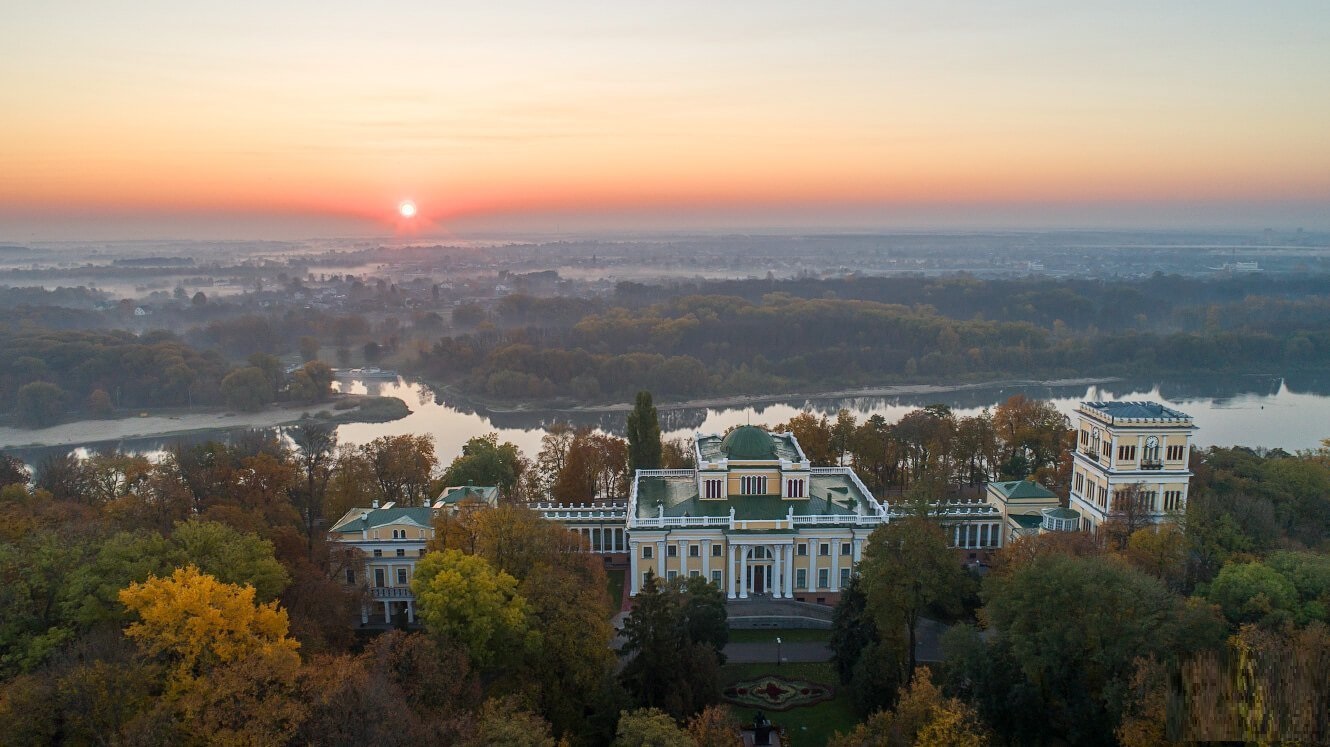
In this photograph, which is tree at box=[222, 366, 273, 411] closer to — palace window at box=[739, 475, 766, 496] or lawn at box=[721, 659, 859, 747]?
palace window at box=[739, 475, 766, 496]

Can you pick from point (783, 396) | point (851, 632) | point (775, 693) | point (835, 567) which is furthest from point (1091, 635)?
point (783, 396)

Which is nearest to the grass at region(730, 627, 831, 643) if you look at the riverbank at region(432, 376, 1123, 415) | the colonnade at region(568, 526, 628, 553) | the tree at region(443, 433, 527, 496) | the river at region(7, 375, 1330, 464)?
the colonnade at region(568, 526, 628, 553)

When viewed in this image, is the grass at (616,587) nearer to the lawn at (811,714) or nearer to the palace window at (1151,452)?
the lawn at (811,714)

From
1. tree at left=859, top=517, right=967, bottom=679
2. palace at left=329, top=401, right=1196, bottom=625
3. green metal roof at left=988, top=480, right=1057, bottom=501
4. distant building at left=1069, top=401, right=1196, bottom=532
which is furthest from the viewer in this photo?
green metal roof at left=988, top=480, right=1057, bottom=501

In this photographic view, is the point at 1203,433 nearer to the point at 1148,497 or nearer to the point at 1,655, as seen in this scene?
the point at 1148,497

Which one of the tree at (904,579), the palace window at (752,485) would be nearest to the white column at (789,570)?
→ the palace window at (752,485)

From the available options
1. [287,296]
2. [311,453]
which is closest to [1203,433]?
[311,453]
